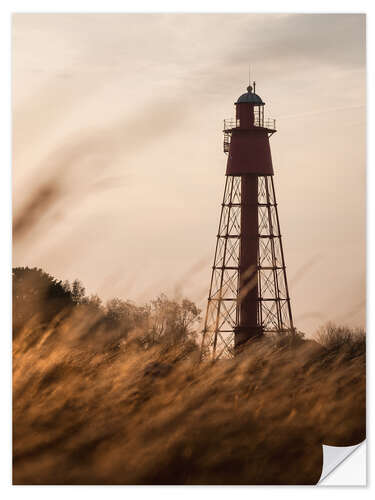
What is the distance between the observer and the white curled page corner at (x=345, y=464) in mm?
10844

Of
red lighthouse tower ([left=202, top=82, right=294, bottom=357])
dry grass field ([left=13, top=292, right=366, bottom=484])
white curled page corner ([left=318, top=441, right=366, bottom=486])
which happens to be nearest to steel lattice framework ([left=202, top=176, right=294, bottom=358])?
red lighthouse tower ([left=202, top=82, right=294, bottom=357])

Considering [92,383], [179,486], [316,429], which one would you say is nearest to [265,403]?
[316,429]

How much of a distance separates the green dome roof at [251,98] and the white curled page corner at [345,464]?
4.58m

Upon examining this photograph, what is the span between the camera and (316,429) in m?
11.1

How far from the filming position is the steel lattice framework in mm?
11688

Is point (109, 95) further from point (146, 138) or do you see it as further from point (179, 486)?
point (179, 486)

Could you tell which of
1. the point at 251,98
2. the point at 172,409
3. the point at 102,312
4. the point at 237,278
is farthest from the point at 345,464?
the point at 251,98

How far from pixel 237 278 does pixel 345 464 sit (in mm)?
3179

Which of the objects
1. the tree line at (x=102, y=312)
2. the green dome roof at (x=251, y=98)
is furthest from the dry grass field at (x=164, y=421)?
the green dome roof at (x=251, y=98)

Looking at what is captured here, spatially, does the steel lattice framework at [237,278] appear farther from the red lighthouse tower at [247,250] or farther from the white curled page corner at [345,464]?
the white curled page corner at [345,464]

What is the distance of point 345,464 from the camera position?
11031 mm

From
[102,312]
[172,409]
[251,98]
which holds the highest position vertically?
[251,98]

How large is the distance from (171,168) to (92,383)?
316 cm

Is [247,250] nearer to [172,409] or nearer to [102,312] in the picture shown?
[102,312]
